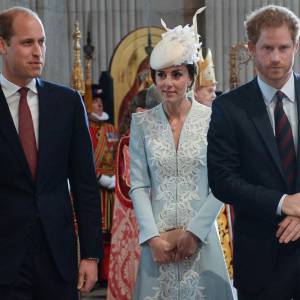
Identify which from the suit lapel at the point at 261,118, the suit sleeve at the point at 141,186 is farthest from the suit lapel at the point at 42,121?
the suit sleeve at the point at 141,186

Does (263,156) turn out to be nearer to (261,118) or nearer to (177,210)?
(261,118)

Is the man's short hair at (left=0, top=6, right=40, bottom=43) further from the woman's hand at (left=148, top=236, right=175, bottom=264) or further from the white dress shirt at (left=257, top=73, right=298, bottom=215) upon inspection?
the woman's hand at (left=148, top=236, right=175, bottom=264)

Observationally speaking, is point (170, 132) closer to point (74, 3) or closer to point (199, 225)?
point (199, 225)

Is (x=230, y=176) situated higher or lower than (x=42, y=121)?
lower

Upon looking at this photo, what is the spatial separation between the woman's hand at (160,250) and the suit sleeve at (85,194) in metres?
0.53

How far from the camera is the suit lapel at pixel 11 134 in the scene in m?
3.22

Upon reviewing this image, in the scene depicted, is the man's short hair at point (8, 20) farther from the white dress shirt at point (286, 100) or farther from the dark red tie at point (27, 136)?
the white dress shirt at point (286, 100)

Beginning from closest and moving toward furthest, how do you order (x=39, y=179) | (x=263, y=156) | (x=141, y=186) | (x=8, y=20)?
(x=263, y=156) < (x=39, y=179) < (x=8, y=20) < (x=141, y=186)

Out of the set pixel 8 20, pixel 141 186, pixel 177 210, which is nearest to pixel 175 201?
pixel 177 210

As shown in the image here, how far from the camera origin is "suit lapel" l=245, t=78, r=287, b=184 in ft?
10.1

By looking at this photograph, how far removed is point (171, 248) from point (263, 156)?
92 cm

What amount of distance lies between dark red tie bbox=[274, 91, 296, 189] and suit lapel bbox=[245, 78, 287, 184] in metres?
0.02

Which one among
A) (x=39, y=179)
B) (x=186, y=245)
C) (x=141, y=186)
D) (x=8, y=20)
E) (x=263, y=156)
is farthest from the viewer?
(x=141, y=186)

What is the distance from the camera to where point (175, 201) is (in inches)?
156
